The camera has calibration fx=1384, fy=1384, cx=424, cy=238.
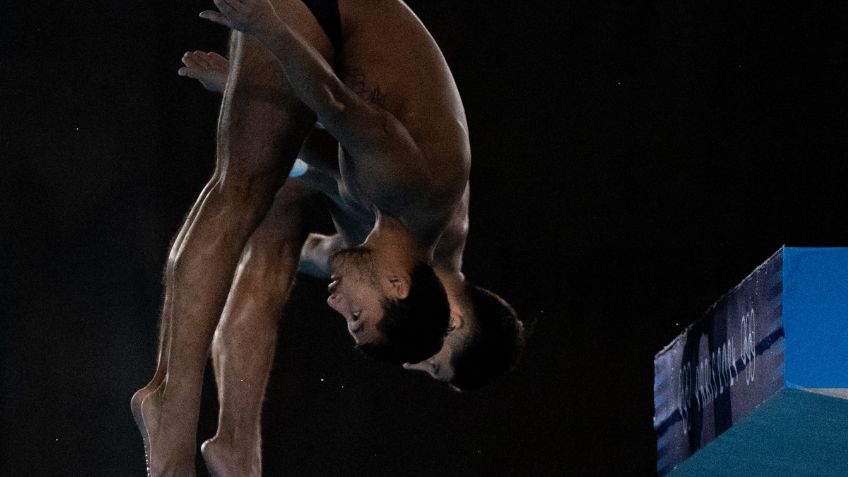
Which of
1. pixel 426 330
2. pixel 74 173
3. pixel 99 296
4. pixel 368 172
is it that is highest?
pixel 368 172

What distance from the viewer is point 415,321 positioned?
106 inches

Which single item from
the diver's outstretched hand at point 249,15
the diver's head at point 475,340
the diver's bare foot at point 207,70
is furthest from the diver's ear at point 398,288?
the diver's bare foot at point 207,70

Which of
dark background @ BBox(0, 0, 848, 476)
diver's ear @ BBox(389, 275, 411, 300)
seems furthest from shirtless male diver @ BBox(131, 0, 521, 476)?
dark background @ BBox(0, 0, 848, 476)

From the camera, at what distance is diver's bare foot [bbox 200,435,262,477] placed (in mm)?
2807

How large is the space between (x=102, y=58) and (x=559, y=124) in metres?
1.35

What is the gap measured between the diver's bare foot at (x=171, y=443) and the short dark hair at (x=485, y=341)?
0.66 m

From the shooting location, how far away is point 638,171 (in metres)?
3.98

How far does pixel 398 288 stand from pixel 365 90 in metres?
0.39

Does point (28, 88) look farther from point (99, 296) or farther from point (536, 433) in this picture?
point (536, 433)

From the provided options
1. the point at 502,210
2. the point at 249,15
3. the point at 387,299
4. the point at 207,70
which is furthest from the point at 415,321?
the point at 502,210

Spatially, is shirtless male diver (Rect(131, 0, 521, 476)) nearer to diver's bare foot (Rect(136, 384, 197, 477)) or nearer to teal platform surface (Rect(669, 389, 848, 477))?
diver's bare foot (Rect(136, 384, 197, 477))

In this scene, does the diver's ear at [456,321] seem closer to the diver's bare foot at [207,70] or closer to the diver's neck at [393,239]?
the diver's neck at [393,239]

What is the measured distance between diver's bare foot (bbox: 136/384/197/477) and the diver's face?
1.27 ft

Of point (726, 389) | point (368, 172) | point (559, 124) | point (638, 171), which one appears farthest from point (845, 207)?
point (368, 172)
